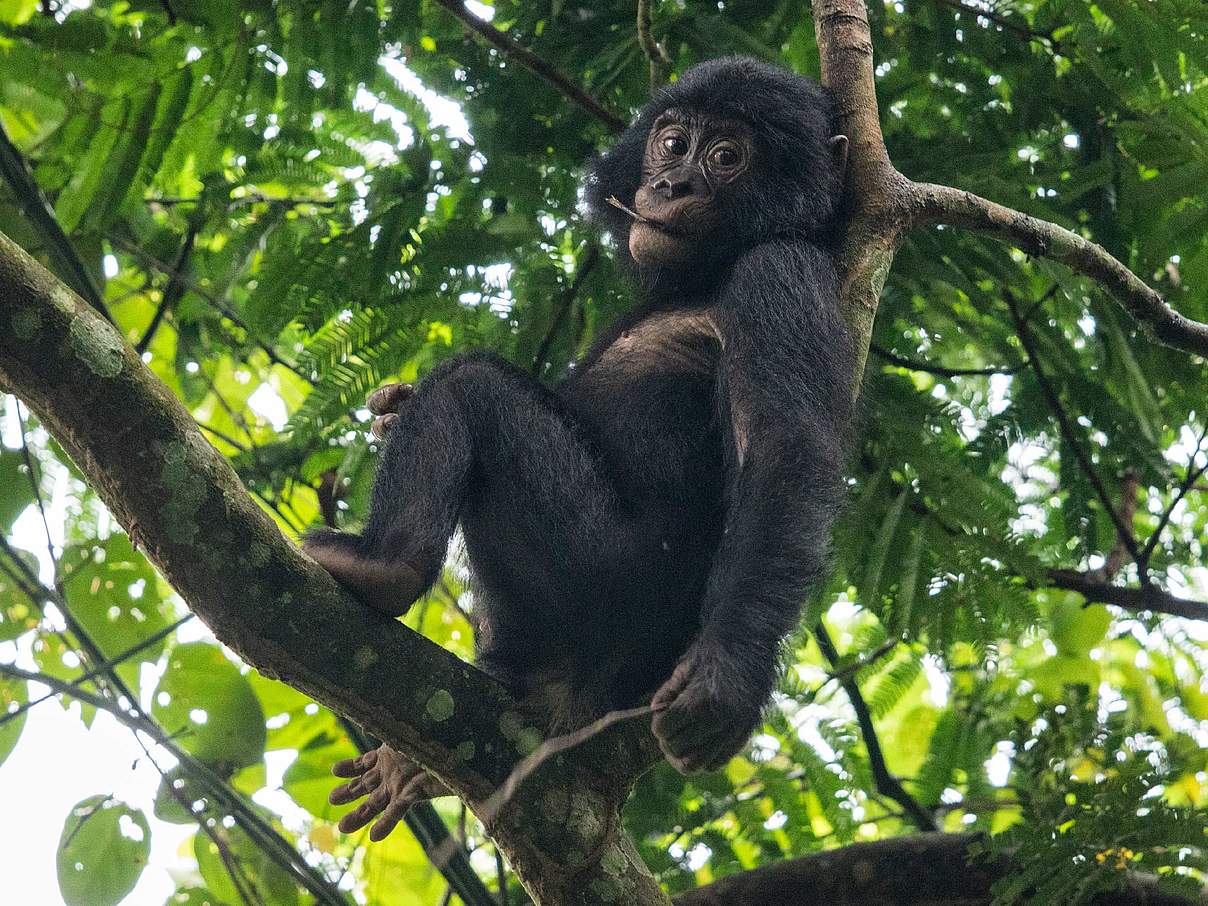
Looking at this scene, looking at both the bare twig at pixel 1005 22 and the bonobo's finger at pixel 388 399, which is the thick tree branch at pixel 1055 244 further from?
the bonobo's finger at pixel 388 399

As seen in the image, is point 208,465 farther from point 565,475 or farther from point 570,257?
point 570,257

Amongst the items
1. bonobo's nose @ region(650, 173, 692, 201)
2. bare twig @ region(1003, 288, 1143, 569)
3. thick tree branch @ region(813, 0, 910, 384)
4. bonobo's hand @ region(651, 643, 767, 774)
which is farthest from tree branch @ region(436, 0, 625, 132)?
bonobo's hand @ region(651, 643, 767, 774)

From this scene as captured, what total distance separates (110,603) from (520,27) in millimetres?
3391

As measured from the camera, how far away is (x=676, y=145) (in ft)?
17.9

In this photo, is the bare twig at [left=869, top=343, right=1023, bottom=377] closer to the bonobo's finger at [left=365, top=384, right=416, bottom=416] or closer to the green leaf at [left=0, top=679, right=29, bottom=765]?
the bonobo's finger at [left=365, top=384, right=416, bottom=416]

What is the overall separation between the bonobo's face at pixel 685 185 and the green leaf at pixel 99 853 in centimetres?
300

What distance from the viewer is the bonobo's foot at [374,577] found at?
3.79 metres

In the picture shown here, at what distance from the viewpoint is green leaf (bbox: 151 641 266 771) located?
17.6 feet

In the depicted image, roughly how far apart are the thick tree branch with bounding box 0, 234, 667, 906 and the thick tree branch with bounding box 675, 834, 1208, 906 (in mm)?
1568

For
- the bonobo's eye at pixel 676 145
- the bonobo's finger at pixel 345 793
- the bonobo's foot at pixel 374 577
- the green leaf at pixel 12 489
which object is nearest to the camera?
the bonobo's foot at pixel 374 577

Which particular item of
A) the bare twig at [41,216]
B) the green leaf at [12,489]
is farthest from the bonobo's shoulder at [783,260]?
the green leaf at [12,489]

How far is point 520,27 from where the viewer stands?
6.39 metres

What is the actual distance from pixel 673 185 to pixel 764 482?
1630mm

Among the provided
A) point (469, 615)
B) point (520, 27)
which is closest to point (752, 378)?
point (469, 615)
